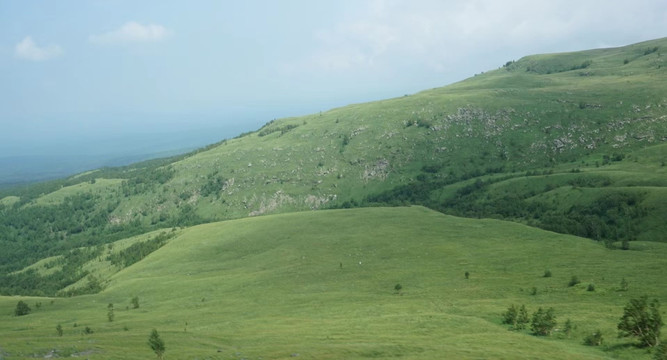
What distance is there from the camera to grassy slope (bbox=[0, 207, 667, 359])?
43.6 metres

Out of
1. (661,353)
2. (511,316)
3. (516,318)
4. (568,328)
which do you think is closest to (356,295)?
(511,316)

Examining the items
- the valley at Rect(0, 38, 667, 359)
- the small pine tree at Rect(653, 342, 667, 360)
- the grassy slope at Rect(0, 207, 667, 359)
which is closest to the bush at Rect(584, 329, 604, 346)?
the valley at Rect(0, 38, 667, 359)

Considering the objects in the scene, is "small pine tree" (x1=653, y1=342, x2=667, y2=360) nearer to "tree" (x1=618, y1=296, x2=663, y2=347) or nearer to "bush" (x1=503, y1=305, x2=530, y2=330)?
"tree" (x1=618, y1=296, x2=663, y2=347)

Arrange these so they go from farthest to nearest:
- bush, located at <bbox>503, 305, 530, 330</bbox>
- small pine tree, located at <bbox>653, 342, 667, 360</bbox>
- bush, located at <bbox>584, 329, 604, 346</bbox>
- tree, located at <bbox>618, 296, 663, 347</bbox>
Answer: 1. bush, located at <bbox>503, 305, 530, 330</bbox>
2. bush, located at <bbox>584, 329, 604, 346</bbox>
3. tree, located at <bbox>618, 296, 663, 347</bbox>
4. small pine tree, located at <bbox>653, 342, 667, 360</bbox>

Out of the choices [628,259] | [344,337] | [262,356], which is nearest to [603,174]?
[628,259]

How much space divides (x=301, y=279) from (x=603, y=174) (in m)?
121

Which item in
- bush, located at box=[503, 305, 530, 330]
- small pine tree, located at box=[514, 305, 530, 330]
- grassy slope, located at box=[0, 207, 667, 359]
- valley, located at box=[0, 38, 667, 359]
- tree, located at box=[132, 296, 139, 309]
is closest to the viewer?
grassy slope, located at box=[0, 207, 667, 359]

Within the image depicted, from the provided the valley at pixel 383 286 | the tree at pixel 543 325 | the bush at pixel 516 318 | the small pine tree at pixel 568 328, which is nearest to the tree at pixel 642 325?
the valley at pixel 383 286

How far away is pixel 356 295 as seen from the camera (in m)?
71.6

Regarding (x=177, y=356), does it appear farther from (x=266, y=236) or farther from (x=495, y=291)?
(x=266, y=236)

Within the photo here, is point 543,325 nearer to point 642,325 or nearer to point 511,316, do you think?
point 511,316

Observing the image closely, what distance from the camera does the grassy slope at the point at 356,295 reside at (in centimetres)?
4356

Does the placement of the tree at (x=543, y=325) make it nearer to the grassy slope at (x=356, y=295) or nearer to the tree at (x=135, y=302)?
the grassy slope at (x=356, y=295)

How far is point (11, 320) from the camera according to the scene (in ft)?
252
